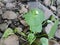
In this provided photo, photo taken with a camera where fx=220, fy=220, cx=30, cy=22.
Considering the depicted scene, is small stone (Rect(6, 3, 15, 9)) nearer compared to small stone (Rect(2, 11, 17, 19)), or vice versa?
small stone (Rect(2, 11, 17, 19))

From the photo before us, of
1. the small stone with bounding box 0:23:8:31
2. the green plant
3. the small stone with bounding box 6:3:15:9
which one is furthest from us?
the small stone with bounding box 6:3:15:9

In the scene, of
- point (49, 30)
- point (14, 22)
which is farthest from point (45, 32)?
point (14, 22)

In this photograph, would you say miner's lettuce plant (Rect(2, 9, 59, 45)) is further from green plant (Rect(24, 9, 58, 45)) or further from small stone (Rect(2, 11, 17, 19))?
small stone (Rect(2, 11, 17, 19))

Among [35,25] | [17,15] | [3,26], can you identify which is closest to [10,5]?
[17,15]

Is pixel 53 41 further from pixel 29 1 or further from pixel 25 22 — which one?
pixel 29 1

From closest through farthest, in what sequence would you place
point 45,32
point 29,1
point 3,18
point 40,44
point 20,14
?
point 40,44
point 45,32
point 3,18
point 20,14
point 29,1

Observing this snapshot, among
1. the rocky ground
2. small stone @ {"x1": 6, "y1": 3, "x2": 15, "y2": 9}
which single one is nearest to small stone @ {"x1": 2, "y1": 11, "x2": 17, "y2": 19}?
the rocky ground

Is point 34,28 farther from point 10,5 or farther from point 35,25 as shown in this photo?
point 10,5

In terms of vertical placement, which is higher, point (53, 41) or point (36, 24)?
point (36, 24)

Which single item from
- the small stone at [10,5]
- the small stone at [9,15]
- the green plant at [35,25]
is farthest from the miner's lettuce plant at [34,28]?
the small stone at [10,5]

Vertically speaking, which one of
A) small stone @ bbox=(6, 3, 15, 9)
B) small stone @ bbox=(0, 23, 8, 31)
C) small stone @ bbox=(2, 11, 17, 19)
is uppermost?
small stone @ bbox=(6, 3, 15, 9)

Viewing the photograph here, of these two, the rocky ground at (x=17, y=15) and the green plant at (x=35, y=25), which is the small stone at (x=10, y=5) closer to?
the rocky ground at (x=17, y=15)
